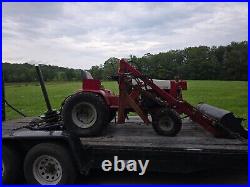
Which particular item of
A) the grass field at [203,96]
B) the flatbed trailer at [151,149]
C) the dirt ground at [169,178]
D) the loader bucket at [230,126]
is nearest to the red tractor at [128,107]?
the loader bucket at [230,126]

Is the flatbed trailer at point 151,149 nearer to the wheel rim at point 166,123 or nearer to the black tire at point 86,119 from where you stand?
the wheel rim at point 166,123

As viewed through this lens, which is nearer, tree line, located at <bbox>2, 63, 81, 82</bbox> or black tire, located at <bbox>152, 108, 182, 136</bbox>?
black tire, located at <bbox>152, 108, 182, 136</bbox>

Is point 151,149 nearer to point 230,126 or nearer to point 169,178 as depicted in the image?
point 169,178

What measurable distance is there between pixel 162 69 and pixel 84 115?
2.96 meters

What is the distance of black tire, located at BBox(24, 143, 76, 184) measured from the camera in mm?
4742

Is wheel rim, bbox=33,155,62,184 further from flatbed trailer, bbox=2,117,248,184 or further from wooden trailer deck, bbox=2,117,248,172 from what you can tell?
wooden trailer deck, bbox=2,117,248,172

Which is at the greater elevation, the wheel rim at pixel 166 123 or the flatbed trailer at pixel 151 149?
the wheel rim at pixel 166 123

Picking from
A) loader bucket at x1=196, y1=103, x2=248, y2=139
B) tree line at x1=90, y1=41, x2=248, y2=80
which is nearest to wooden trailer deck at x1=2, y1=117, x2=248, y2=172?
loader bucket at x1=196, y1=103, x2=248, y2=139

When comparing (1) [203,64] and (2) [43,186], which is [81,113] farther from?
(1) [203,64]

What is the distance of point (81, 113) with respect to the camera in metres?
5.97

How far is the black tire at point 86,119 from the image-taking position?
18.7ft

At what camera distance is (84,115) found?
5984mm

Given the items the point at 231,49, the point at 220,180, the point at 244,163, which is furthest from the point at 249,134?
the point at 231,49

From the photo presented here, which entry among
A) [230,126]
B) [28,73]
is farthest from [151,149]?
[28,73]
